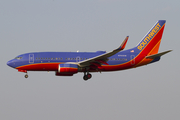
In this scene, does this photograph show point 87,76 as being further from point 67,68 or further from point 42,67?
point 42,67

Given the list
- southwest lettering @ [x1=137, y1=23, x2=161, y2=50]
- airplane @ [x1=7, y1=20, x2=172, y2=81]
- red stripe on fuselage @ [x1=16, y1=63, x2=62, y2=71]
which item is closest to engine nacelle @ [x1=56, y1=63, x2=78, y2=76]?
airplane @ [x1=7, y1=20, x2=172, y2=81]

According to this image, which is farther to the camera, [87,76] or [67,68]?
[87,76]

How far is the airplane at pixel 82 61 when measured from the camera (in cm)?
5250

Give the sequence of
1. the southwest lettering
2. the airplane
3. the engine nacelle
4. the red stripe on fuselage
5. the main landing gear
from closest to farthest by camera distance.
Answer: the engine nacelle
the airplane
the red stripe on fuselage
the main landing gear
the southwest lettering

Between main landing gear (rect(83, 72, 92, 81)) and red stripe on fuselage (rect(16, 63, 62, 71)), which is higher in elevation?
red stripe on fuselage (rect(16, 63, 62, 71))

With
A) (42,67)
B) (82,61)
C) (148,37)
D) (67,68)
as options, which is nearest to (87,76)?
(82,61)

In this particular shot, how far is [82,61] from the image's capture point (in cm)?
5269

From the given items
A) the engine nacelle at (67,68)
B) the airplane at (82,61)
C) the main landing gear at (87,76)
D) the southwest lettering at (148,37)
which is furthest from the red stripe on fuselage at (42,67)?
the southwest lettering at (148,37)

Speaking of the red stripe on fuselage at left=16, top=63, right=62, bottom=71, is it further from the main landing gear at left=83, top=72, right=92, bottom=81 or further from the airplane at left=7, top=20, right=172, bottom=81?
the main landing gear at left=83, top=72, right=92, bottom=81

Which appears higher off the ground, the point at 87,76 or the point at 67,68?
the point at 67,68

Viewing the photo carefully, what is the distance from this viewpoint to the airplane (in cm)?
5250

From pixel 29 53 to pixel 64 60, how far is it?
5.51 m

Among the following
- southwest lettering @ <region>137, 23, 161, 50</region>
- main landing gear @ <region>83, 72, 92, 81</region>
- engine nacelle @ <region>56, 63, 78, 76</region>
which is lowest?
main landing gear @ <region>83, 72, 92, 81</region>

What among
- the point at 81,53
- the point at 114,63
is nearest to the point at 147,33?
the point at 114,63
